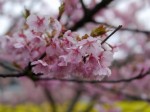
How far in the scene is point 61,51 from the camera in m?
1.34

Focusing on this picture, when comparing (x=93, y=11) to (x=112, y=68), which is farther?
(x=112, y=68)

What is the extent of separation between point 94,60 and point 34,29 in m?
0.29

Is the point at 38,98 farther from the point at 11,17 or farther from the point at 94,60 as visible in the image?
the point at 94,60

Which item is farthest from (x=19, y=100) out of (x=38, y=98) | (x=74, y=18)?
(x=74, y=18)

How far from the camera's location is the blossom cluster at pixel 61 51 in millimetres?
1260

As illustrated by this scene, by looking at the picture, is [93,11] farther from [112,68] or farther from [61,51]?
[112,68]

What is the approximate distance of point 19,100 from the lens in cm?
1075

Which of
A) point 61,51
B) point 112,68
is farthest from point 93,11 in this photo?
point 112,68

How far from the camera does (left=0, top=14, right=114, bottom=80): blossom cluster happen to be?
1260mm

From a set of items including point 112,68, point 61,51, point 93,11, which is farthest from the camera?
point 112,68

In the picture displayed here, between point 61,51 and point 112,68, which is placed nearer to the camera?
point 61,51

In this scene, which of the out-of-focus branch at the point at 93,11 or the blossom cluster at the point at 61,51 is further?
the out-of-focus branch at the point at 93,11

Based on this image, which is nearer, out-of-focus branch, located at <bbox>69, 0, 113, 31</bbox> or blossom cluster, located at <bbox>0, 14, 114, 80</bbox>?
blossom cluster, located at <bbox>0, 14, 114, 80</bbox>

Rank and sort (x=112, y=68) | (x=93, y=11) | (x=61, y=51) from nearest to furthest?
(x=61, y=51) < (x=93, y=11) < (x=112, y=68)
